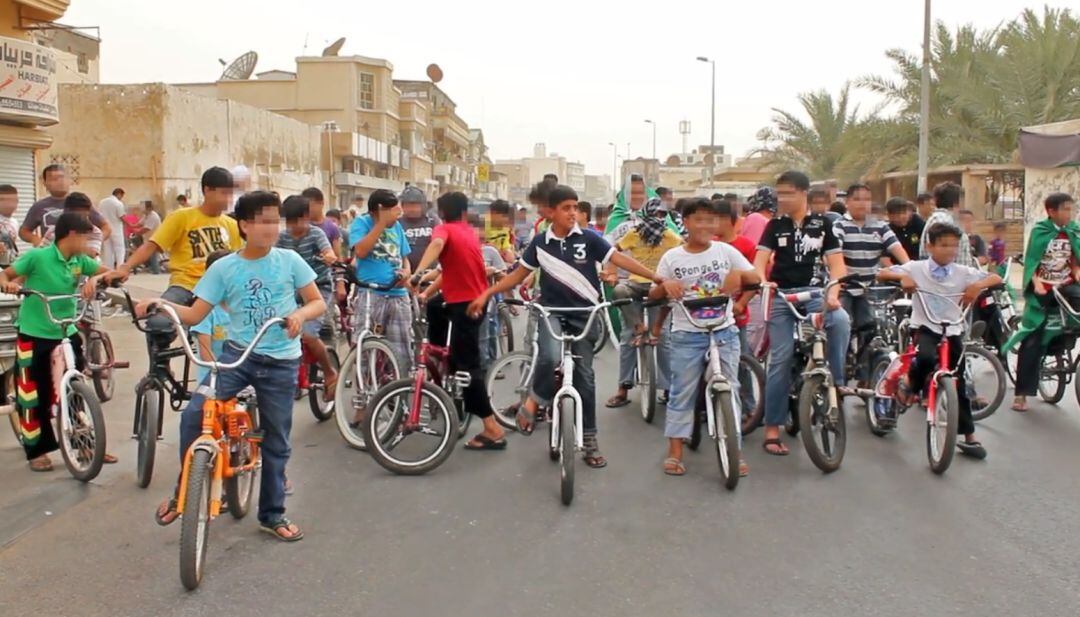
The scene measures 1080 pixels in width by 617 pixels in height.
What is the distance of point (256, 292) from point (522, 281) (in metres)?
2.37

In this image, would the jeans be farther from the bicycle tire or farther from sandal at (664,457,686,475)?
the bicycle tire

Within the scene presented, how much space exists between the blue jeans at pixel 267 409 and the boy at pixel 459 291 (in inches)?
78.3

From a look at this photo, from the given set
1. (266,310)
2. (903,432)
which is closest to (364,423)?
(266,310)

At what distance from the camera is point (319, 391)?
8.38 m

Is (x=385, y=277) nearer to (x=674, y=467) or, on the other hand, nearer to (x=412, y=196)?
(x=412, y=196)

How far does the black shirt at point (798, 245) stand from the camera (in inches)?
287

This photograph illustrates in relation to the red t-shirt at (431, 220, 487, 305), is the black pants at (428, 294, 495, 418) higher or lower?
lower

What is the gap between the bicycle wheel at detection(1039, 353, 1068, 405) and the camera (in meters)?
8.66

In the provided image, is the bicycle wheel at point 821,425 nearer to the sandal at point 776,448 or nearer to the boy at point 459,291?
the sandal at point 776,448

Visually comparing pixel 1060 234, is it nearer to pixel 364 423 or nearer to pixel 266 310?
pixel 364 423

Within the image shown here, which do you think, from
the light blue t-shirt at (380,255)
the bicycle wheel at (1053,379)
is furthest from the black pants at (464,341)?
the bicycle wheel at (1053,379)

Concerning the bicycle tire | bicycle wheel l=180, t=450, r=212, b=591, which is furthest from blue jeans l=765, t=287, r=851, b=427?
bicycle wheel l=180, t=450, r=212, b=591

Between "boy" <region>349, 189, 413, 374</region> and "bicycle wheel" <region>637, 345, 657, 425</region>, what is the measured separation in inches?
78.2

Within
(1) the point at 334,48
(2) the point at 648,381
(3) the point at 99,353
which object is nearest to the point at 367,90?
(1) the point at 334,48
